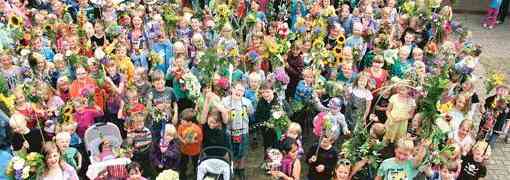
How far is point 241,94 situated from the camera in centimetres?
780

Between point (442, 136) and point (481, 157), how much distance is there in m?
0.70

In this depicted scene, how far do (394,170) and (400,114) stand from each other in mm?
1528

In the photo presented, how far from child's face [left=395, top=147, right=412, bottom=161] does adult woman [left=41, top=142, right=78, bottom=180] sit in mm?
4125

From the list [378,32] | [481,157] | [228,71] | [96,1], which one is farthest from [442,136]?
[96,1]

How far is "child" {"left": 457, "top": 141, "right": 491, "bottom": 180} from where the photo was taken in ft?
24.5

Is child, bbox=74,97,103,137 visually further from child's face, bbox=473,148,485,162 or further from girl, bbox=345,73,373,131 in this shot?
child's face, bbox=473,148,485,162

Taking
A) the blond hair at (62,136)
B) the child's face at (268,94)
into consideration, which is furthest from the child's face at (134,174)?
the child's face at (268,94)

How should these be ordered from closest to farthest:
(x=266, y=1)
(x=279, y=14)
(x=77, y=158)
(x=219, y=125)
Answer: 1. (x=77, y=158)
2. (x=219, y=125)
3. (x=279, y=14)
4. (x=266, y=1)

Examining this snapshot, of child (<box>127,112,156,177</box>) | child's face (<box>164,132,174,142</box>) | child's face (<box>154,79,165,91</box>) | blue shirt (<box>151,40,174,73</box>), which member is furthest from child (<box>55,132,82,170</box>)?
blue shirt (<box>151,40,174,73</box>)

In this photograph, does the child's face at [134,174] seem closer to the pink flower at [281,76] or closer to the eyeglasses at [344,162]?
the eyeglasses at [344,162]

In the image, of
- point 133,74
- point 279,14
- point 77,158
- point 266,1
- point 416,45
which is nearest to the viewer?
point 77,158

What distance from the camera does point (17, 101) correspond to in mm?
7602

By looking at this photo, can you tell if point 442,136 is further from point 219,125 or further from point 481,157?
point 219,125

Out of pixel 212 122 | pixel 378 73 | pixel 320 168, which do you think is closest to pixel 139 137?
pixel 212 122
